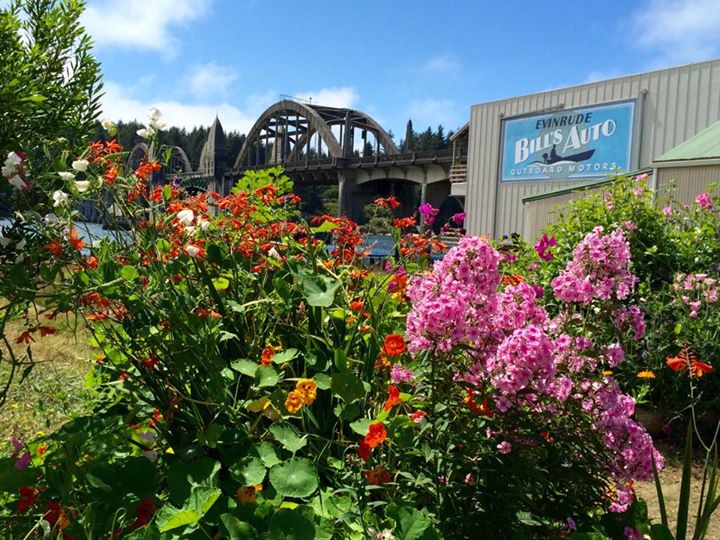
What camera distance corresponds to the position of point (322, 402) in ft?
5.93

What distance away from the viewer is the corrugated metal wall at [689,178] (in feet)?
24.7

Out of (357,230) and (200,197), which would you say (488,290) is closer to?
(357,230)

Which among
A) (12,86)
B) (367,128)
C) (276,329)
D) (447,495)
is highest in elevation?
(367,128)

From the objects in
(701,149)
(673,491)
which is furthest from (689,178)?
(673,491)

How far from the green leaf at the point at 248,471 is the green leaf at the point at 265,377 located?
20cm

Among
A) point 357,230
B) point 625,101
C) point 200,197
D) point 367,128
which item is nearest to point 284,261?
point 357,230

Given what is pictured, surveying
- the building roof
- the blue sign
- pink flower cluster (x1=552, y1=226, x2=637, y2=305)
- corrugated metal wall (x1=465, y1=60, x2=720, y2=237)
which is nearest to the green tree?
pink flower cluster (x1=552, y1=226, x2=637, y2=305)

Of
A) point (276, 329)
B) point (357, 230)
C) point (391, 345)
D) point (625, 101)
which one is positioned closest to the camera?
point (391, 345)

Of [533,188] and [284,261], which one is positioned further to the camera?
[533,188]

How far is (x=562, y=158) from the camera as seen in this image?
50.6 ft

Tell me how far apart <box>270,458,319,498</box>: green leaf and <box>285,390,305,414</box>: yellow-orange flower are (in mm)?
129

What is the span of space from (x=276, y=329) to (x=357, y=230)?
2.24ft

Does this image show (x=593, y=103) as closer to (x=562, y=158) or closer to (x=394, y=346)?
(x=562, y=158)

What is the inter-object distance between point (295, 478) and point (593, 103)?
1547cm
